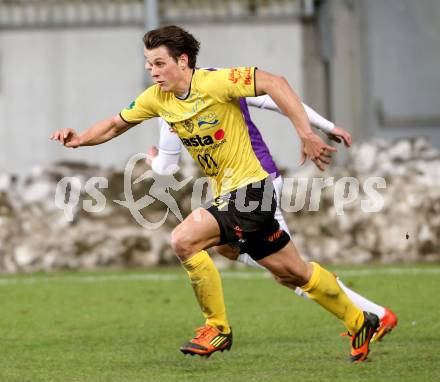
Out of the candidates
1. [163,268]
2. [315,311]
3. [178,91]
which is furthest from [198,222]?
[163,268]

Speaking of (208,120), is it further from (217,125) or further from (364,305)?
(364,305)

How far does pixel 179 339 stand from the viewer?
877 cm

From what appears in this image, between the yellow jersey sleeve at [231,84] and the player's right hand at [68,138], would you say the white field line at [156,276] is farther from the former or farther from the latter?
the yellow jersey sleeve at [231,84]

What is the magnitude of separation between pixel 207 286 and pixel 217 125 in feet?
2.86

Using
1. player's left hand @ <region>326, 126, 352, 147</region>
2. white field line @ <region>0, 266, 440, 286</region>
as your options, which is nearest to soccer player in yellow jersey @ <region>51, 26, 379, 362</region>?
player's left hand @ <region>326, 126, 352, 147</region>

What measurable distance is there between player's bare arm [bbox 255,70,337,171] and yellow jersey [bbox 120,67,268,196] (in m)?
0.11

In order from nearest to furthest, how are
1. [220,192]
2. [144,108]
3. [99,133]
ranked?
[220,192]
[144,108]
[99,133]

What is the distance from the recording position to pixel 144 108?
7711 mm

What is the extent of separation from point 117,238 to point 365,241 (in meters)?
2.47

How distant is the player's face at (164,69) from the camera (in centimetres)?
745

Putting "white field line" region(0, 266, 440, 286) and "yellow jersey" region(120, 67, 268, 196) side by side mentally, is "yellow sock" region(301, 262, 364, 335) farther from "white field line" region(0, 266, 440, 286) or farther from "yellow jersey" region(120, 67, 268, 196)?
"white field line" region(0, 266, 440, 286)

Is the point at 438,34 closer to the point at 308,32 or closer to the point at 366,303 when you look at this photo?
the point at 308,32

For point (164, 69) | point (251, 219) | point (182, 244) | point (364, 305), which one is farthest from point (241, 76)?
point (364, 305)

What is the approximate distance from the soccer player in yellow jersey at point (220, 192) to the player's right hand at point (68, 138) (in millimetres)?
500
